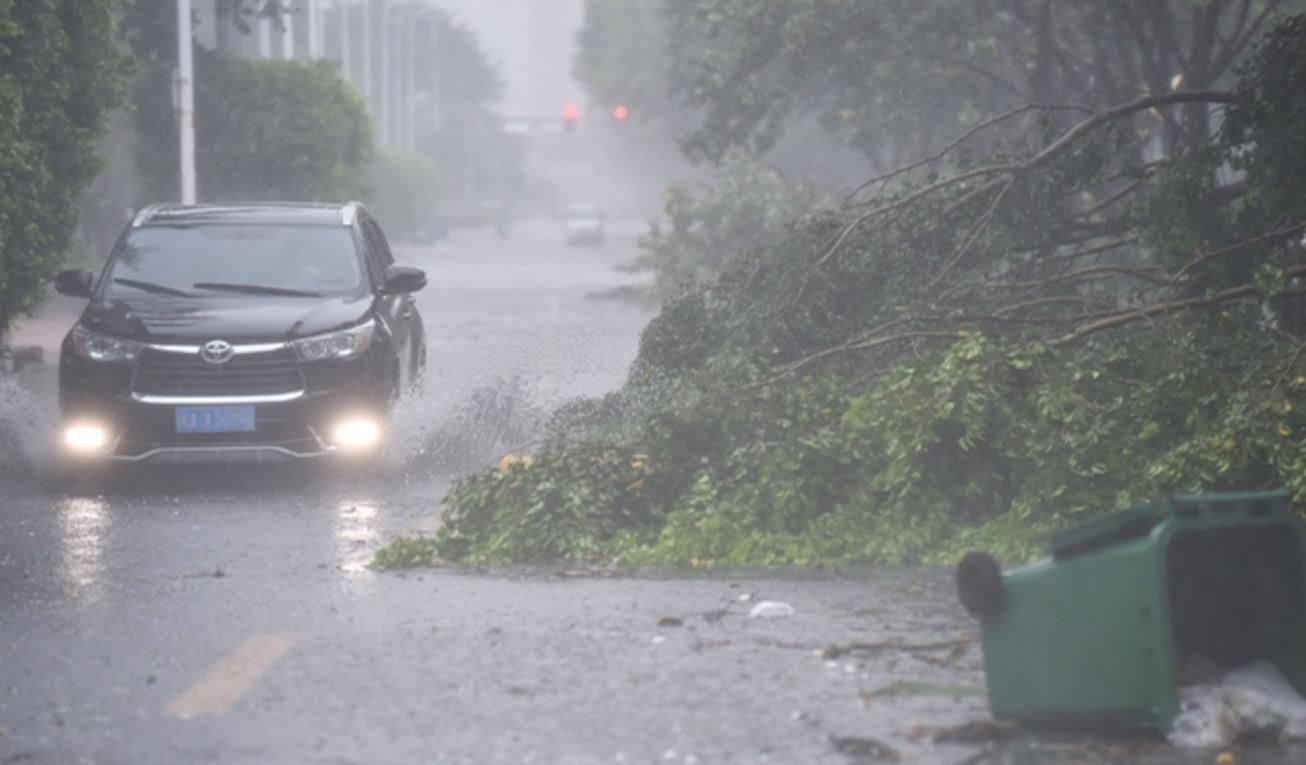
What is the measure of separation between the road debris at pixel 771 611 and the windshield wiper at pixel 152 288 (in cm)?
604

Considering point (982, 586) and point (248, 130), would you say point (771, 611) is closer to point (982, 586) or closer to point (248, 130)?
point (982, 586)

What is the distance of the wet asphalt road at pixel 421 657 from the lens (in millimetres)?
5734

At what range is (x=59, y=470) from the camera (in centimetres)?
1273

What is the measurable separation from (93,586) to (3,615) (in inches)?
26.6

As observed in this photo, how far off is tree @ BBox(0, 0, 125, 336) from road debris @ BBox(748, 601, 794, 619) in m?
9.14

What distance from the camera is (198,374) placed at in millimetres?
11734

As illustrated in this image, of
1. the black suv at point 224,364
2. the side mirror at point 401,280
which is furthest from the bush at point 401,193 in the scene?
the black suv at point 224,364

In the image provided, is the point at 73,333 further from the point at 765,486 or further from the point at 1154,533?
the point at 1154,533

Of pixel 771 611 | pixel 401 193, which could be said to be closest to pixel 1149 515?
pixel 771 611

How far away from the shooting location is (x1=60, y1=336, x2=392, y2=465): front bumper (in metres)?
11.7

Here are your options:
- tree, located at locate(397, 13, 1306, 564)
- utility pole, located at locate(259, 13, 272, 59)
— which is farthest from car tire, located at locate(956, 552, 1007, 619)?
utility pole, located at locate(259, 13, 272, 59)

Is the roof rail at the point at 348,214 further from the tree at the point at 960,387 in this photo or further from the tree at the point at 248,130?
the tree at the point at 248,130

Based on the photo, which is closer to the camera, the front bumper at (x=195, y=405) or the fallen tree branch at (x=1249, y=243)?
the fallen tree branch at (x=1249, y=243)

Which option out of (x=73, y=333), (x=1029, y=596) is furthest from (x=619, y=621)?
(x=73, y=333)
